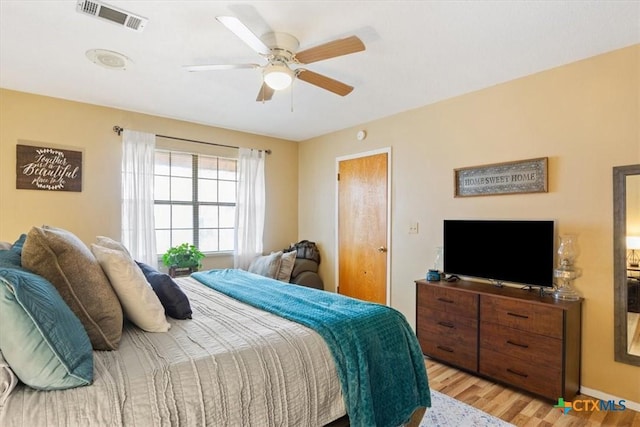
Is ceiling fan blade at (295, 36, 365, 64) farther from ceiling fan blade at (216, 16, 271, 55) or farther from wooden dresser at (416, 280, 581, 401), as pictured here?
wooden dresser at (416, 280, 581, 401)

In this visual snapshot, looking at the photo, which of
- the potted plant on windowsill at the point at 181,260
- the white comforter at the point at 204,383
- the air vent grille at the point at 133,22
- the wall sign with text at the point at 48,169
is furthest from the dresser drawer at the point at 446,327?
the wall sign with text at the point at 48,169

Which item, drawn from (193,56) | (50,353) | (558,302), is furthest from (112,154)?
(558,302)

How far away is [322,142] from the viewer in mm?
4816

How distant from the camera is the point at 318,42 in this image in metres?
2.28

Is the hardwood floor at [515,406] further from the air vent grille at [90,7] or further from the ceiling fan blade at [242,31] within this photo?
the air vent grille at [90,7]

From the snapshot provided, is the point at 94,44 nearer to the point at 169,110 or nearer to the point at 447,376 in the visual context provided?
the point at 169,110

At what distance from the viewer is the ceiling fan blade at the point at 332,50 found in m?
1.88

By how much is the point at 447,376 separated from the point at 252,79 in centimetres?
300

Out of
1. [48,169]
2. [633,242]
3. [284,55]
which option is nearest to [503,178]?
[633,242]

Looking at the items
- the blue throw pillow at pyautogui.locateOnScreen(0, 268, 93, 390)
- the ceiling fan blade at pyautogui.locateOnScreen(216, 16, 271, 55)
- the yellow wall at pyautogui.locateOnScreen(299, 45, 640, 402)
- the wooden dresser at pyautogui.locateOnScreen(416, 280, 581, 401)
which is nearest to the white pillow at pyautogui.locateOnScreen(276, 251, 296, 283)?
the yellow wall at pyautogui.locateOnScreen(299, 45, 640, 402)

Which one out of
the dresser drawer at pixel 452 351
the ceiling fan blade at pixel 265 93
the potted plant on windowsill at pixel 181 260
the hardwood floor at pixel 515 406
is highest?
the ceiling fan blade at pixel 265 93

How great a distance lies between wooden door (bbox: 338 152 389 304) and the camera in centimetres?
396

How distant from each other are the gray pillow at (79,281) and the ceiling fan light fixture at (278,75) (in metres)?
1.43

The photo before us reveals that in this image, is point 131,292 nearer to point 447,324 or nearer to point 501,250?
point 447,324
